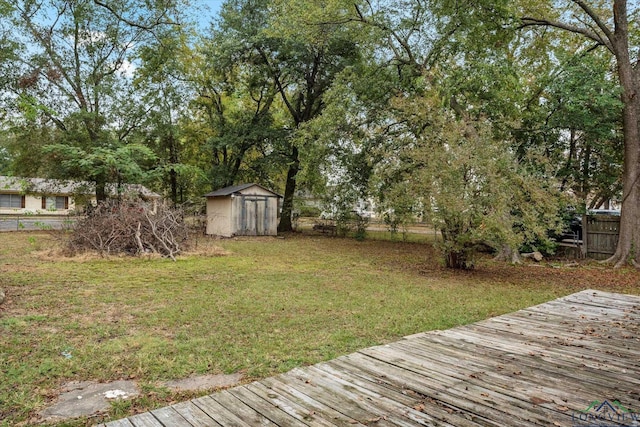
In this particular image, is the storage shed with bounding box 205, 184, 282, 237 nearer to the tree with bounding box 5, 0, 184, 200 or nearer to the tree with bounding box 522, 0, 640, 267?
the tree with bounding box 5, 0, 184, 200

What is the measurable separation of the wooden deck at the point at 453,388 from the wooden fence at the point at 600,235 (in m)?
9.19

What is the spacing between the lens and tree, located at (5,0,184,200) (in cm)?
1708

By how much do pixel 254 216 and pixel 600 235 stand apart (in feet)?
42.6

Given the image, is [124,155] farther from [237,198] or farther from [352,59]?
[352,59]

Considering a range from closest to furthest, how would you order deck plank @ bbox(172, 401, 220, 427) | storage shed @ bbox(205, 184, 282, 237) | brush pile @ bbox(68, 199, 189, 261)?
1. deck plank @ bbox(172, 401, 220, 427)
2. brush pile @ bbox(68, 199, 189, 261)
3. storage shed @ bbox(205, 184, 282, 237)

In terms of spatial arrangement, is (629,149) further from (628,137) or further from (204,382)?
(204,382)

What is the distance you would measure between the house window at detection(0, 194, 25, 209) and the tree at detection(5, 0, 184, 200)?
12.5m

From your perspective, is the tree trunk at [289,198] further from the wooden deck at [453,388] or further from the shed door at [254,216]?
the wooden deck at [453,388]

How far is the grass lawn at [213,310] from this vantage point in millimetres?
3473

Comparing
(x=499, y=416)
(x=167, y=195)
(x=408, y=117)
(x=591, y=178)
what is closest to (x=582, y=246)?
(x=591, y=178)

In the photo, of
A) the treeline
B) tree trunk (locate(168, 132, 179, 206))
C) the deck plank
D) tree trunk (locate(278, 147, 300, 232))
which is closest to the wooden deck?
the deck plank

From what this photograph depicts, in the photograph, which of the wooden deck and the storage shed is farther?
the storage shed

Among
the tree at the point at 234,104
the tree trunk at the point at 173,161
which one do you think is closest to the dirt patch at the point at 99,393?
the tree at the point at 234,104

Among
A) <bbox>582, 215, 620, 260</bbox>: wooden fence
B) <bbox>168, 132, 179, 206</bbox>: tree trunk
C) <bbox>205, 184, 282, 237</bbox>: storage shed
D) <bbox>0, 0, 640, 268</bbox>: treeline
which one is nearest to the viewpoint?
<bbox>0, 0, 640, 268</bbox>: treeline
